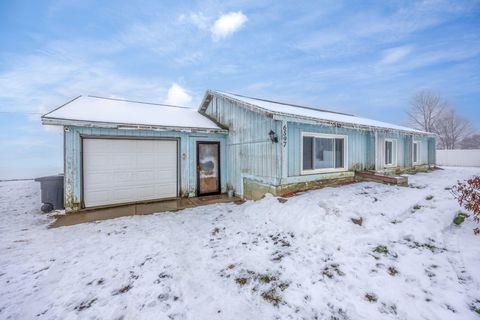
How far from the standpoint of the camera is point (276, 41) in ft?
84.5

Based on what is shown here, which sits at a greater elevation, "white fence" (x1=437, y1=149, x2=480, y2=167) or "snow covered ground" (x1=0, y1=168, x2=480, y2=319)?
"white fence" (x1=437, y1=149, x2=480, y2=167)

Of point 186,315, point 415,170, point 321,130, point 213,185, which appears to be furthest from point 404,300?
point 415,170

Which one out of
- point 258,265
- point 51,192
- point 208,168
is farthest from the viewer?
point 208,168

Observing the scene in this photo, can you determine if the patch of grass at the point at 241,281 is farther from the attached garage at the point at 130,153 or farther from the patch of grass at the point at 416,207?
the attached garage at the point at 130,153

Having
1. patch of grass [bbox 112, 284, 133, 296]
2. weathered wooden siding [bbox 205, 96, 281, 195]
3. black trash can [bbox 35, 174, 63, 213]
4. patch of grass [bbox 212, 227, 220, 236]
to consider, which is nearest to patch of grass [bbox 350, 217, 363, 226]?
weathered wooden siding [bbox 205, 96, 281, 195]

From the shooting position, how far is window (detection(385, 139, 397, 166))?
11086mm

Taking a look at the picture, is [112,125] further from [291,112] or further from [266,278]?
[266,278]

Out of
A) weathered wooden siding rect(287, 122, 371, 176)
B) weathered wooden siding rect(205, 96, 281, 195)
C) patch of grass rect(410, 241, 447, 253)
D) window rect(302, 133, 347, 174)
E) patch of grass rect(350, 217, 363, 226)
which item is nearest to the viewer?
patch of grass rect(410, 241, 447, 253)

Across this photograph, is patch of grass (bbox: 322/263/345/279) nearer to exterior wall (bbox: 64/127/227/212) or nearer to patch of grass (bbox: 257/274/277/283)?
patch of grass (bbox: 257/274/277/283)

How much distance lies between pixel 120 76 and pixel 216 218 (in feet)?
86.3

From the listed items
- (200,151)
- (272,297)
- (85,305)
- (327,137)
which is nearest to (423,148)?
(327,137)

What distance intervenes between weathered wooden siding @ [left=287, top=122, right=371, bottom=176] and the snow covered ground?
170 centimetres

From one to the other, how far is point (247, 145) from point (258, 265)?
5.13m

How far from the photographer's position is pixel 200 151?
8.76 m
